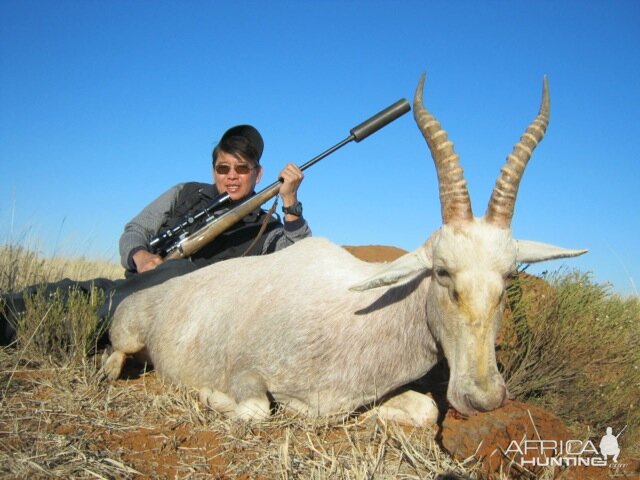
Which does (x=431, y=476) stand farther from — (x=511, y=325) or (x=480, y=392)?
(x=511, y=325)

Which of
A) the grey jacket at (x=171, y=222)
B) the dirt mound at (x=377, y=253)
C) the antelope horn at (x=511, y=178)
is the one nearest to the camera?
the antelope horn at (x=511, y=178)

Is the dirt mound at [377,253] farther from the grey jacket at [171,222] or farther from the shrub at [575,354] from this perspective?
the shrub at [575,354]

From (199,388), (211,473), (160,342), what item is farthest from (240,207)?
(211,473)

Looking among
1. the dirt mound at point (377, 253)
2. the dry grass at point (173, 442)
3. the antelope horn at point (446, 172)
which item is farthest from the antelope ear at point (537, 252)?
the dirt mound at point (377, 253)

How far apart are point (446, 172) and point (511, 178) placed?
39 cm

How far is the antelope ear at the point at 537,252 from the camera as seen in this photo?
11.1ft

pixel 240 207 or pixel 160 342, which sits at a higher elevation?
pixel 240 207

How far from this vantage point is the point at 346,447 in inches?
132

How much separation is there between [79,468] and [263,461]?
0.95m

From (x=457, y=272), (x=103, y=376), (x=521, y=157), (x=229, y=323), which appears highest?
(x=521, y=157)

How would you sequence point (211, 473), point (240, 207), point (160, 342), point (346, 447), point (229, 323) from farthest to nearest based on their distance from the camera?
point (240, 207) < point (160, 342) < point (229, 323) < point (346, 447) < point (211, 473)

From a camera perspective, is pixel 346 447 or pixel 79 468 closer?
pixel 79 468

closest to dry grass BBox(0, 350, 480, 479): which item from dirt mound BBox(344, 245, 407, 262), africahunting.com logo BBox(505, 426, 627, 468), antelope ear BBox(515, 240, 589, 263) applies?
Answer: africahunting.com logo BBox(505, 426, 627, 468)

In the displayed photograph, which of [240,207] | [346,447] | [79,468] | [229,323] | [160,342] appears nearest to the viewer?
[79,468]
